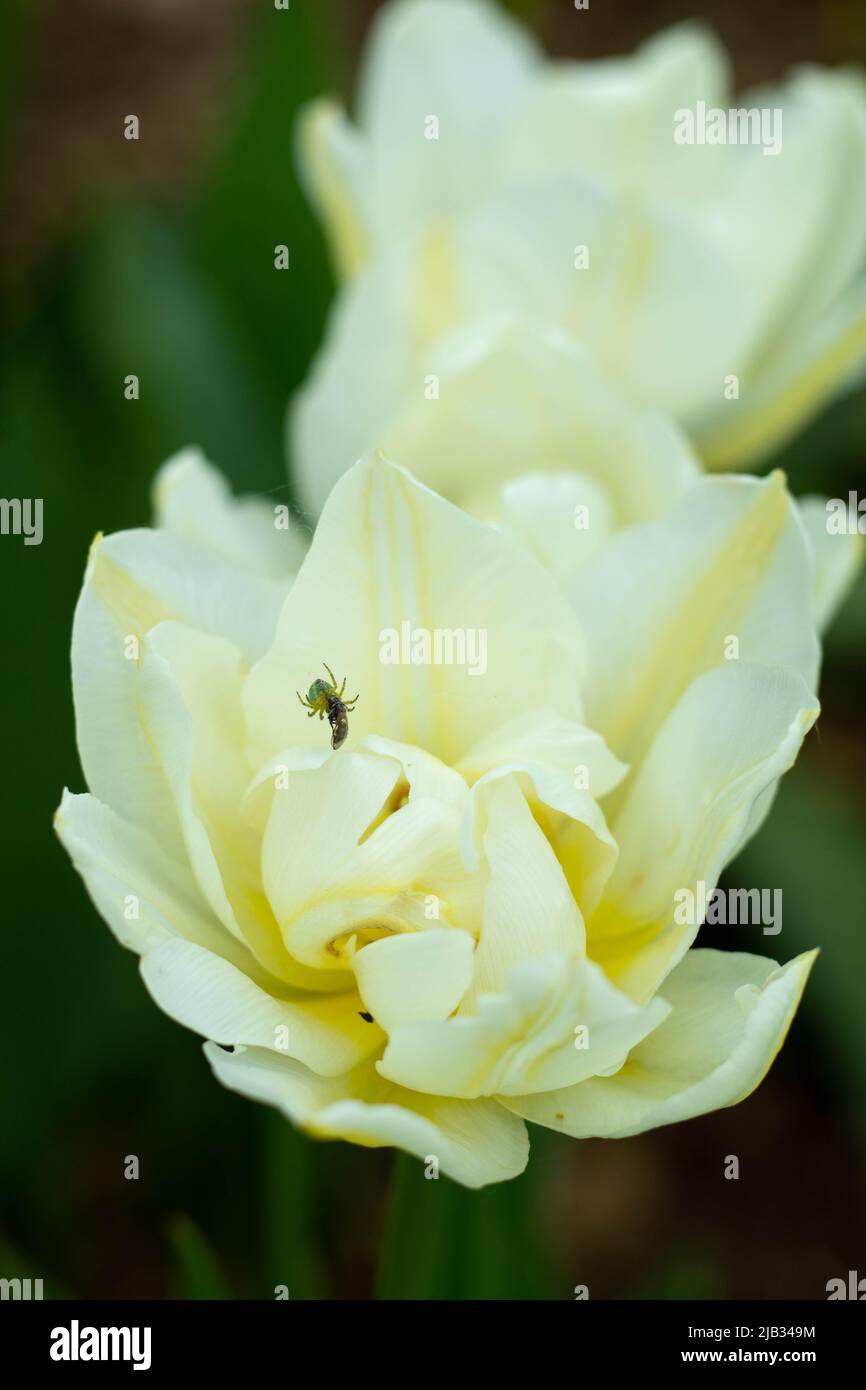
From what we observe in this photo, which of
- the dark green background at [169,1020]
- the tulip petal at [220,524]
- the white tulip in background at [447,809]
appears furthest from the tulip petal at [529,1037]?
the dark green background at [169,1020]

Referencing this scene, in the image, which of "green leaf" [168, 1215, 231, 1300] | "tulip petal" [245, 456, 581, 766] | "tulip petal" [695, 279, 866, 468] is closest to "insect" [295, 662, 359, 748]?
"tulip petal" [245, 456, 581, 766]

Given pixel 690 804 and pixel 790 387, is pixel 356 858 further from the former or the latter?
pixel 790 387

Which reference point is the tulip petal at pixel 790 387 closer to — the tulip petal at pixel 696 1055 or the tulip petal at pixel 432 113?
Result: the tulip petal at pixel 432 113

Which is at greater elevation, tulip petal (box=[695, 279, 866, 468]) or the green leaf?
tulip petal (box=[695, 279, 866, 468])

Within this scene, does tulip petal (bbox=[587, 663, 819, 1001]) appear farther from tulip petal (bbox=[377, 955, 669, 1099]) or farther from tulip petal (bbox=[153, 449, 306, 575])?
tulip petal (bbox=[153, 449, 306, 575])

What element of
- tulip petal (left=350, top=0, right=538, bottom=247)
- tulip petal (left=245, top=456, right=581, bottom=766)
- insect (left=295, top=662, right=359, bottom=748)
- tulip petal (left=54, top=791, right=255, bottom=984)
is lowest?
tulip petal (left=54, top=791, right=255, bottom=984)
